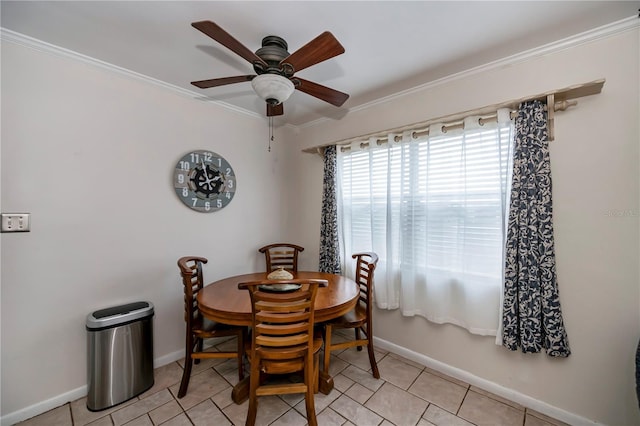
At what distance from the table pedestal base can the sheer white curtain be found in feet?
2.84

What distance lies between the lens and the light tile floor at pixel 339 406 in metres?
1.65

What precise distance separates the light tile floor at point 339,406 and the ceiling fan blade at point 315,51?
7.42 feet

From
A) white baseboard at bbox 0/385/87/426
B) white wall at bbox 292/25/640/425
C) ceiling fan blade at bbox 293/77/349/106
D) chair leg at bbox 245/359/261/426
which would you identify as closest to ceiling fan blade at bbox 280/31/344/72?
ceiling fan blade at bbox 293/77/349/106

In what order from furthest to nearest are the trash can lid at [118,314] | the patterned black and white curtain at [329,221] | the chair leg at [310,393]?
the patterned black and white curtain at [329,221]
the trash can lid at [118,314]
the chair leg at [310,393]

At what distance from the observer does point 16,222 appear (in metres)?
1.65

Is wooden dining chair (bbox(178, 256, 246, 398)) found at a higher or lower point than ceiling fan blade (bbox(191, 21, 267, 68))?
lower

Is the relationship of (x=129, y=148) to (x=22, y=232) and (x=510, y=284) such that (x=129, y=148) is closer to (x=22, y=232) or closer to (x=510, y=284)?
(x=22, y=232)

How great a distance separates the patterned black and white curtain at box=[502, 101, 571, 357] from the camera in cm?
164

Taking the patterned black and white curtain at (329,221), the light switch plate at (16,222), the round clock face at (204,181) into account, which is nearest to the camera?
the light switch plate at (16,222)

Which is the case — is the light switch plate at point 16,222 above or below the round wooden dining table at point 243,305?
above

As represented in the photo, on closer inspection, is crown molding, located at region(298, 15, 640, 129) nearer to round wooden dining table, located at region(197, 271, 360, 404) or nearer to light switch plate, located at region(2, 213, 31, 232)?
round wooden dining table, located at region(197, 271, 360, 404)

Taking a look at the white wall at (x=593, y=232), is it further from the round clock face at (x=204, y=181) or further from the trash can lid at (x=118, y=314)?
the trash can lid at (x=118, y=314)

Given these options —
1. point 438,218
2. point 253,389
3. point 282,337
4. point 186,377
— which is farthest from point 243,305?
point 438,218

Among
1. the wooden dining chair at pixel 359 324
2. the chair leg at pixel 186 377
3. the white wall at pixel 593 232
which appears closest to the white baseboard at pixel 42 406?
the chair leg at pixel 186 377
